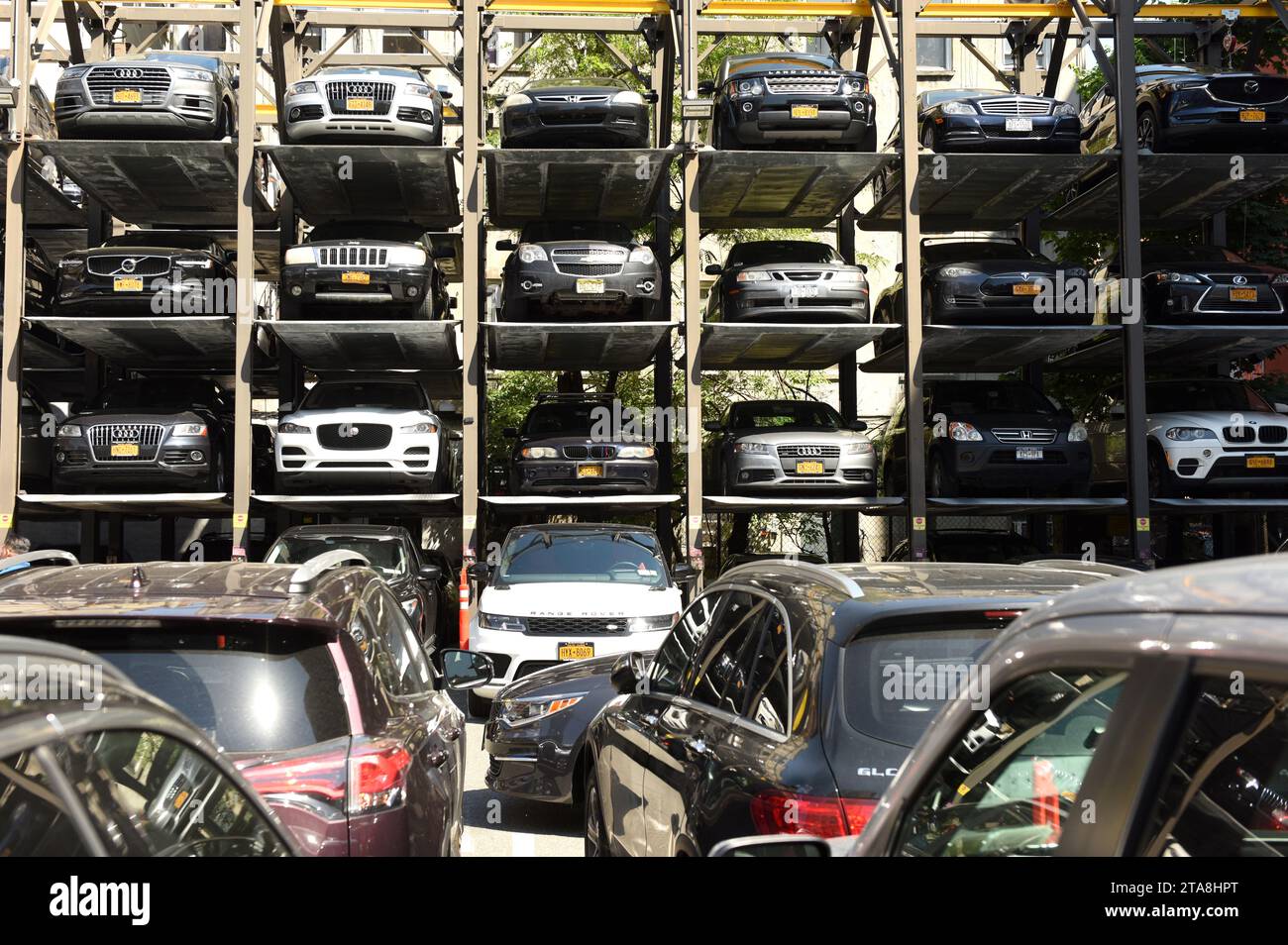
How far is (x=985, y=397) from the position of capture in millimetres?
17156

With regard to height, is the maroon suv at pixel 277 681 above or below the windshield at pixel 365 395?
below

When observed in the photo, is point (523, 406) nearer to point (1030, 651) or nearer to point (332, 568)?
point (332, 568)

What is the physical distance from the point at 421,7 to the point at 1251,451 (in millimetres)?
12840

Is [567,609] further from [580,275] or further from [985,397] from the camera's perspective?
[985,397]

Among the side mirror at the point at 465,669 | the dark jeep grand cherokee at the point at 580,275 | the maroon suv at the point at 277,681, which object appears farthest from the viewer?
the dark jeep grand cherokee at the point at 580,275

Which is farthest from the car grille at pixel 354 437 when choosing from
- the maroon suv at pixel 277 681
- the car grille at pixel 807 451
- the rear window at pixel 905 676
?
the rear window at pixel 905 676

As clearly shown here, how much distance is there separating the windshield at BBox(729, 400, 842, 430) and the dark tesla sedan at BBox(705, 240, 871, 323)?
1242 millimetres

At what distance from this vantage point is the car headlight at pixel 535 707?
24.1 ft

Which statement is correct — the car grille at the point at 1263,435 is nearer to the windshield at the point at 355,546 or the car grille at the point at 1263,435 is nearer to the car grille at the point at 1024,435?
the car grille at the point at 1024,435

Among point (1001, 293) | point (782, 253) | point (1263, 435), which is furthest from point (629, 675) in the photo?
point (1263, 435)

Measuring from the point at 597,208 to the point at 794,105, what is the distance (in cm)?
408

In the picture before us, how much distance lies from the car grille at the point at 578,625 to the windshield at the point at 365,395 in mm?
5114

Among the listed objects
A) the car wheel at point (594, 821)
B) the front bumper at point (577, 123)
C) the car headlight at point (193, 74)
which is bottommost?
the car wheel at point (594, 821)

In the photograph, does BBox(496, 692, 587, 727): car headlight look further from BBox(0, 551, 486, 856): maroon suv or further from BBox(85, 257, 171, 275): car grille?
BBox(85, 257, 171, 275): car grille
